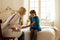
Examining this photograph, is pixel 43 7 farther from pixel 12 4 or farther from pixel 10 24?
pixel 10 24

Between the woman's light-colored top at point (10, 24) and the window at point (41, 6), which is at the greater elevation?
the window at point (41, 6)

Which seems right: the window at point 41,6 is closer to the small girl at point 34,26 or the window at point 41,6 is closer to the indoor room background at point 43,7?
the indoor room background at point 43,7

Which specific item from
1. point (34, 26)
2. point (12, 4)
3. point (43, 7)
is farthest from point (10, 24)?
point (43, 7)

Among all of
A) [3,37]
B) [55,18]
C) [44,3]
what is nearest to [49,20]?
[55,18]

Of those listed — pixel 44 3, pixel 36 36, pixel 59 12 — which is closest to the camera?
pixel 36 36

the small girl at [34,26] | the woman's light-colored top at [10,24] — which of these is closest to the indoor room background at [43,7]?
the small girl at [34,26]

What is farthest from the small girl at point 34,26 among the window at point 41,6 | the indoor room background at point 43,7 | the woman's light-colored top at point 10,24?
the window at point 41,6

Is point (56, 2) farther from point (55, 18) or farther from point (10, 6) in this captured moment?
point (10, 6)

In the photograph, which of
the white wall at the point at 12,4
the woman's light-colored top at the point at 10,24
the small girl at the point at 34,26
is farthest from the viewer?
the white wall at the point at 12,4

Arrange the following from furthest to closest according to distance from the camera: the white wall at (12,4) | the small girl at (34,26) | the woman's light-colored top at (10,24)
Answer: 1. the white wall at (12,4)
2. the small girl at (34,26)
3. the woman's light-colored top at (10,24)

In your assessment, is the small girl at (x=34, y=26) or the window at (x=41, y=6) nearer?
the small girl at (x=34, y=26)

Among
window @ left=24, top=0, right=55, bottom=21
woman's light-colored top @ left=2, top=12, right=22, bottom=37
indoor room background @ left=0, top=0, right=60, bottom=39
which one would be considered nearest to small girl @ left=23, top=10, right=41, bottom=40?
woman's light-colored top @ left=2, top=12, right=22, bottom=37

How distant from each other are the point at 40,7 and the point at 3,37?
386 centimetres

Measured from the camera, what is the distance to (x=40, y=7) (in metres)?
7.05
